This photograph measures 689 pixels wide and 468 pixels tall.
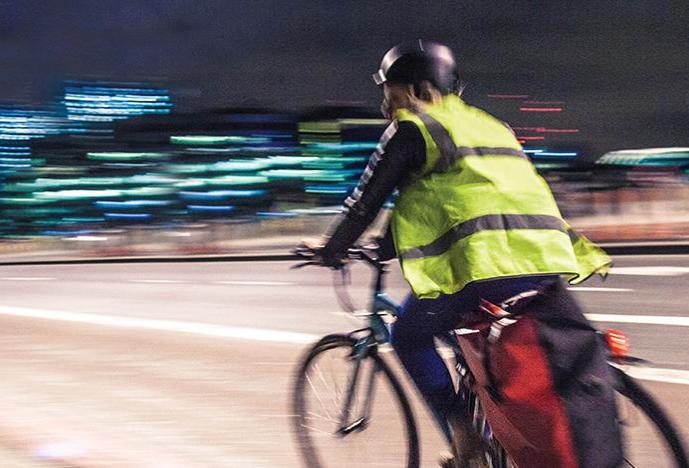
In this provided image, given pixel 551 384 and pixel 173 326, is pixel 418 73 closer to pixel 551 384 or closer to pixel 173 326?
pixel 551 384

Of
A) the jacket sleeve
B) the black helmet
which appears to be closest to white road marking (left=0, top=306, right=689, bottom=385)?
the jacket sleeve

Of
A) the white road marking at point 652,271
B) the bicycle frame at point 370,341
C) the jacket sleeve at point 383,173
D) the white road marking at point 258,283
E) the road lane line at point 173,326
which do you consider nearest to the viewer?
the jacket sleeve at point 383,173

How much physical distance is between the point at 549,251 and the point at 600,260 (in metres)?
0.42

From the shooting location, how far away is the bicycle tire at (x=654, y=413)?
2617 millimetres

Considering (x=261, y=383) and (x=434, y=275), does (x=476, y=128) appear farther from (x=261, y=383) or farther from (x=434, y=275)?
(x=261, y=383)

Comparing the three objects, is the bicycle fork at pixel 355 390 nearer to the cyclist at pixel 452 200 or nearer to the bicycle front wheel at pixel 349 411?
the bicycle front wheel at pixel 349 411

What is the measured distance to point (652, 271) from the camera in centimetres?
1379

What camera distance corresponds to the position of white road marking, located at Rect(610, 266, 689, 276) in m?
13.2

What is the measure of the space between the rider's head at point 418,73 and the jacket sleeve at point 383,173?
11 cm

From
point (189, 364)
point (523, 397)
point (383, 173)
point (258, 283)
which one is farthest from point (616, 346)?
point (258, 283)

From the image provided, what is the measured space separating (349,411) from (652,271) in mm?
11077

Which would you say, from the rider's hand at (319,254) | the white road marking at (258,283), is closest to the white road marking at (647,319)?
the rider's hand at (319,254)

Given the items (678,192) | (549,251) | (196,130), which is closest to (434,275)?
(549,251)

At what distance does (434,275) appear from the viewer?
9.16 feet
